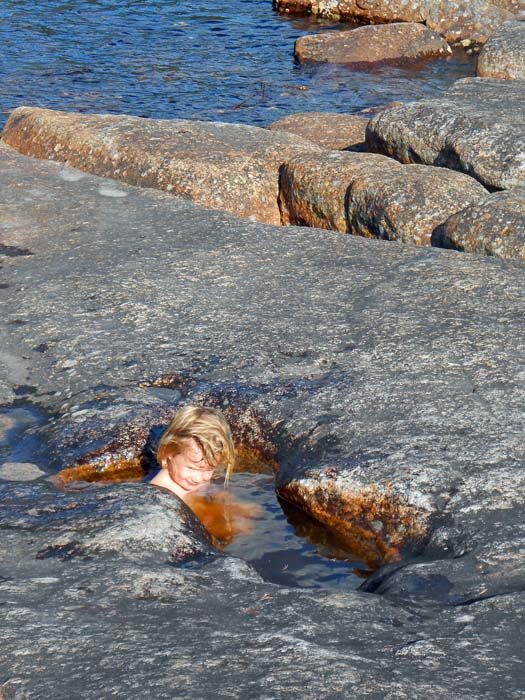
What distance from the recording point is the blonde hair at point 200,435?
4340 mm

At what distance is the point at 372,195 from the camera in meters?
7.31

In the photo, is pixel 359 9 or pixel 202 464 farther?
pixel 359 9

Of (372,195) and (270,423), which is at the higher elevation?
(372,195)

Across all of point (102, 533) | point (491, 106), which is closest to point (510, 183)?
point (491, 106)

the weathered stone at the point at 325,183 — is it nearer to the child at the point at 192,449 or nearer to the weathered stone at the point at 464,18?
the child at the point at 192,449

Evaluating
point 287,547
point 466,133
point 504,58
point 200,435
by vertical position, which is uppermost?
point 504,58

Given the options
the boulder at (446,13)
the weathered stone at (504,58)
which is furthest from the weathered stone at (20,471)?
the boulder at (446,13)

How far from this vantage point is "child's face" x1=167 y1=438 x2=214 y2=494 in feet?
14.3

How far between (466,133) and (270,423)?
13.4ft

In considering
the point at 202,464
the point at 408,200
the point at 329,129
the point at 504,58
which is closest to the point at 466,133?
the point at 408,200

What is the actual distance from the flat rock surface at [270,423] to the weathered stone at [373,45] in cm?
807

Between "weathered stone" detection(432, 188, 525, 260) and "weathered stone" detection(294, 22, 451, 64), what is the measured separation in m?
8.63

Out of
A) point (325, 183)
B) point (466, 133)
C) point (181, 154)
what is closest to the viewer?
point (325, 183)

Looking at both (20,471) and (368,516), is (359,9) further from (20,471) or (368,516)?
(368,516)
